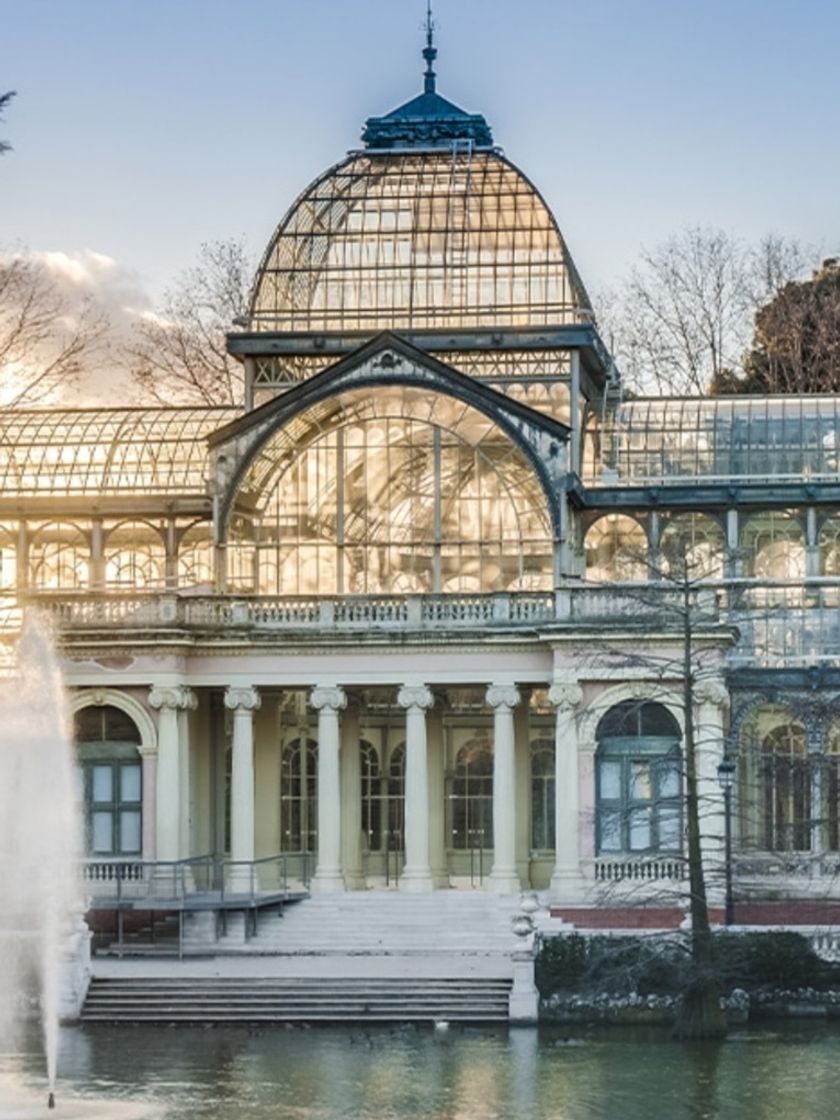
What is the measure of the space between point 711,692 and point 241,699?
9549 millimetres

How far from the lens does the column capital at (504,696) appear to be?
57.9m

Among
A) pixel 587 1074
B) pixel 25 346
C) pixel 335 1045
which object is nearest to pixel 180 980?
pixel 335 1045

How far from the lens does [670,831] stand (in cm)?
5666

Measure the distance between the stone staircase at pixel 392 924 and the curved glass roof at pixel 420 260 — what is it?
13097mm

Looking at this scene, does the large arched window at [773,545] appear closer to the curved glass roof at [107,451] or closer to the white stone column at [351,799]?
the white stone column at [351,799]

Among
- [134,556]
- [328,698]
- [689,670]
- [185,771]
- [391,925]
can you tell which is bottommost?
[391,925]

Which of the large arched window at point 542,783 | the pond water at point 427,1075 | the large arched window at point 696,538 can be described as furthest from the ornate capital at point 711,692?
→ the pond water at point 427,1075

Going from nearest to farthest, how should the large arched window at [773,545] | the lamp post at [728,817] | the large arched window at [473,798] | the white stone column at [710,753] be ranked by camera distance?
1. the lamp post at [728,817]
2. the white stone column at [710,753]
3. the large arched window at [473,798]
4. the large arched window at [773,545]

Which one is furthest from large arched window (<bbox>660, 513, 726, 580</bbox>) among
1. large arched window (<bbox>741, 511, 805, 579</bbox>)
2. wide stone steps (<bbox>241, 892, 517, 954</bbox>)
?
wide stone steps (<bbox>241, 892, 517, 954</bbox>)

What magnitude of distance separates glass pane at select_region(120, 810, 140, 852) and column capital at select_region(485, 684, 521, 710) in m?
7.51

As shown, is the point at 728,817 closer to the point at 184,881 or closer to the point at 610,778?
the point at 610,778

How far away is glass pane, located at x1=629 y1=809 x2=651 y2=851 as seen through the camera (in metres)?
56.4

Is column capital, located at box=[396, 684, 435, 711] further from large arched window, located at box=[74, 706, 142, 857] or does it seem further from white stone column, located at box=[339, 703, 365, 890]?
large arched window, located at box=[74, 706, 142, 857]

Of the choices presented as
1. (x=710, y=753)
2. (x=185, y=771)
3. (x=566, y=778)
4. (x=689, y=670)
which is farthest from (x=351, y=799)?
(x=689, y=670)
